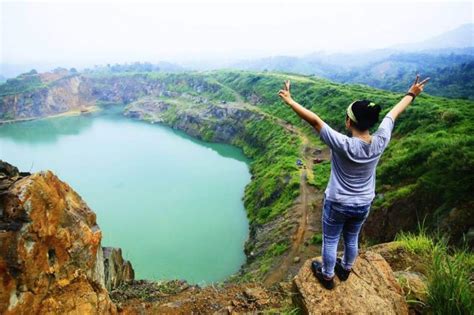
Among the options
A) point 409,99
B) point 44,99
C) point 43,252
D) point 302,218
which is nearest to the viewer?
point 409,99

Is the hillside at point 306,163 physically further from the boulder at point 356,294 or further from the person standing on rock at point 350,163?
the person standing on rock at point 350,163

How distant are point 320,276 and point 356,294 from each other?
1.53 feet

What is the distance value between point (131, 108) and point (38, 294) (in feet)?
269

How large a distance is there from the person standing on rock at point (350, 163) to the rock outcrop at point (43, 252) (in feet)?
15.3

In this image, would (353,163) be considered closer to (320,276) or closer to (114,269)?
(320,276)

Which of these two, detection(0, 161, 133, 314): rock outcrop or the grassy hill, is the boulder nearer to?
detection(0, 161, 133, 314): rock outcrop

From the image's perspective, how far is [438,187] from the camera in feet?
39.0

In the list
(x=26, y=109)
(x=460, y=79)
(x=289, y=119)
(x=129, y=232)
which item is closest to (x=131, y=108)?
(x=26, y=109)

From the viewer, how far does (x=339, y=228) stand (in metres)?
3.87

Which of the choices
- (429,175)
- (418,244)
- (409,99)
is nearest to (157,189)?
(429,175)

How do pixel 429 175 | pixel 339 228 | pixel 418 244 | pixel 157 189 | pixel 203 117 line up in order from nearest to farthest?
pixel 339 228 → pixel 418 244 → pixel 429 175 → pixel 157 189 → pixel 203 117

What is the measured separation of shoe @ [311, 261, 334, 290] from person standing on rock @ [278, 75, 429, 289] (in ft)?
0.65

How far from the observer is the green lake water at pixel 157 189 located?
21.0 meters

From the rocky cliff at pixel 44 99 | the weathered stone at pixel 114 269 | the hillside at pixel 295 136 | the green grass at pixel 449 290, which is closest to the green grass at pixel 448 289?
the green grass at pixel 449 290
